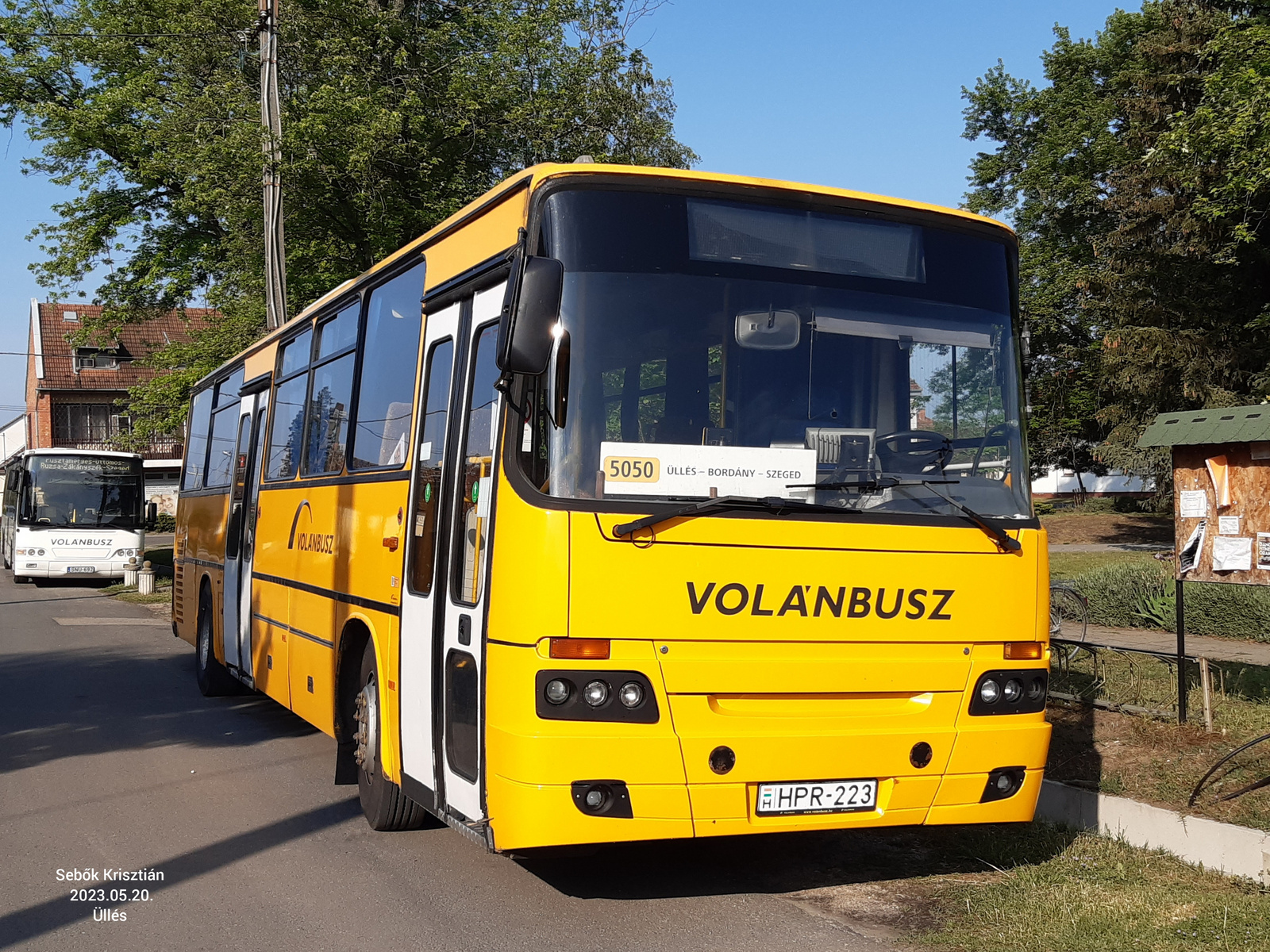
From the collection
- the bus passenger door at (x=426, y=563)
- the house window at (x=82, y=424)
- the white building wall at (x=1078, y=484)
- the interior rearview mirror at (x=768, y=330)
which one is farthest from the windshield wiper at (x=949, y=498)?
the white building wall at (x=1078, y=484)

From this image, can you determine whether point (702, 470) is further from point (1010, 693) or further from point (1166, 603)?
point (1166, 603)

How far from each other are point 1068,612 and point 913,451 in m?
8.41

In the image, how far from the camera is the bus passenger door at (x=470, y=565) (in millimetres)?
5234

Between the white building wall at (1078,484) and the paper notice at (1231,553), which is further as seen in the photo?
the white building wall at (1078,484)

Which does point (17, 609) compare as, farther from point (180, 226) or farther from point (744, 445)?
point (744, 445)

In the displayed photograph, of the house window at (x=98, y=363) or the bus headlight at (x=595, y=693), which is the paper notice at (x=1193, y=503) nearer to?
the bus headlight at (x=595, y=693)

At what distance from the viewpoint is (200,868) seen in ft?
20.4

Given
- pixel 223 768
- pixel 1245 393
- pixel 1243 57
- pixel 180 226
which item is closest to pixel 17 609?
pixel 180 226

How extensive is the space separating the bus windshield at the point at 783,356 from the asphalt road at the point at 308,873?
192 centimetres

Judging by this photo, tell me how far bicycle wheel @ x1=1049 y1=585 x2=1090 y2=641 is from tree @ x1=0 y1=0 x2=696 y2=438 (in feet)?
42.1

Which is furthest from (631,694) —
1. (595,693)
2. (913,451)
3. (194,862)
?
(194,862)

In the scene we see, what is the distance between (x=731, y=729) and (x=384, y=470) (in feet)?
9.12

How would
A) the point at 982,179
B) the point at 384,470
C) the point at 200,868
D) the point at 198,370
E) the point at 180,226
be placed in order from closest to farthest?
the point at 200,868 < the point at 384,470 < the point at 198,370 < the point at 180,226 < the point at 982,179

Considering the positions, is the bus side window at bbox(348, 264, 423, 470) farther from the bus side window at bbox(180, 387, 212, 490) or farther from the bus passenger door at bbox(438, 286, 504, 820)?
the bus side window at bbox(180, 387, 212, 490)
